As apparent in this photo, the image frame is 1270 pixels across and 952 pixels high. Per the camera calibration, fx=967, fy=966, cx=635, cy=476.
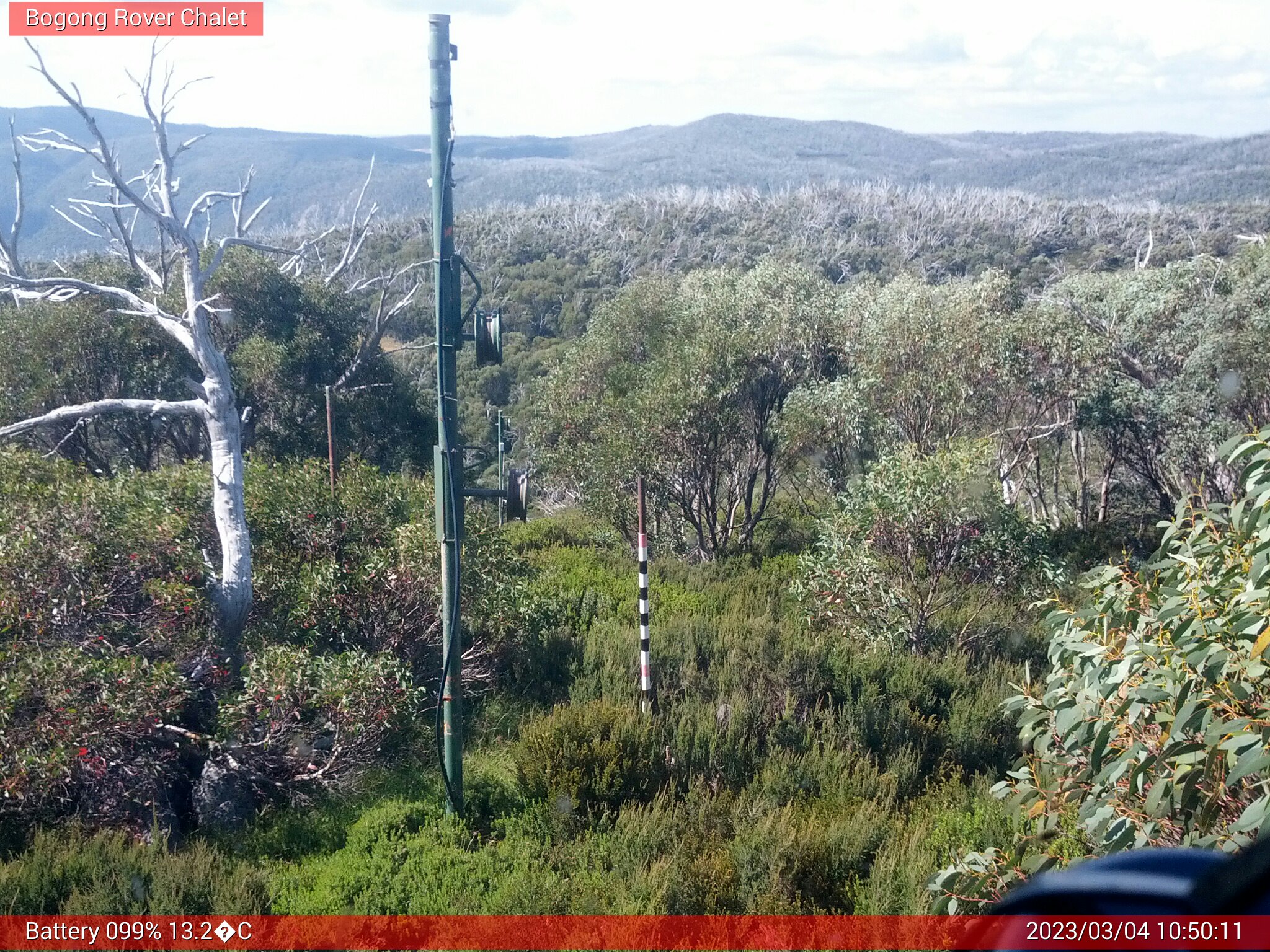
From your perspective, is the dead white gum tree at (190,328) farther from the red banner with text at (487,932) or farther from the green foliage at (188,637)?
the red banner with text at (487,932)

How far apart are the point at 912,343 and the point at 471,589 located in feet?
29.7

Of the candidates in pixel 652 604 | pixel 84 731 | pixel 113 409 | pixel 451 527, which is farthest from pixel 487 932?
pixel 652 604

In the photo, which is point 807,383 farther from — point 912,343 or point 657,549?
point 657,549

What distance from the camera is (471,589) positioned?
28.1 ft

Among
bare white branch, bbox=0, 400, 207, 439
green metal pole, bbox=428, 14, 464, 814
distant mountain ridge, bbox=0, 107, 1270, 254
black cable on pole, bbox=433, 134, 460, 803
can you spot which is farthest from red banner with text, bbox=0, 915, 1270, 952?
distant mountain ridge, bbox=0, 107, 1270, 254

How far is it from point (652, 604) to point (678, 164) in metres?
111

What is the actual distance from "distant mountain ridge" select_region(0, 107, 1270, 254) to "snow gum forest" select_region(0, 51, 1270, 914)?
48.3 metres

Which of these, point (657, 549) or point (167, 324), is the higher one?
point (167, 324)

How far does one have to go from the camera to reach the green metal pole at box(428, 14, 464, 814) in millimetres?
5953

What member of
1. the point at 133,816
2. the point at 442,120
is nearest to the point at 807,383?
the point at 442,120

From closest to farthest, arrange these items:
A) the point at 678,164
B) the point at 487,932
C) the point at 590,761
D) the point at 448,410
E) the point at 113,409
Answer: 1. the point at 487,932
2. the point at 448,410
3. the point at 590,761
4. the point at 113,409
5. the point at 678,164

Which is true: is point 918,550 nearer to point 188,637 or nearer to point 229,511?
point 229,511

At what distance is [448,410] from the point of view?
6.19 m

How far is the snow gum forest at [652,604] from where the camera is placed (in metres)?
3.85
